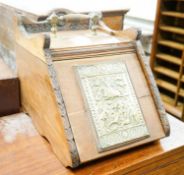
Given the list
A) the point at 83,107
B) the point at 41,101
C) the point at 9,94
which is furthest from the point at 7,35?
the point at 83,107

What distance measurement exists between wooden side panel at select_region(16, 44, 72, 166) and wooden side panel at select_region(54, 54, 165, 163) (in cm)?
4

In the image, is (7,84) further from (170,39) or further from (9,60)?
(170,39)

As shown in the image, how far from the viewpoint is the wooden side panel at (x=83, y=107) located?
79 centimetres

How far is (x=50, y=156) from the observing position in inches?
33.4

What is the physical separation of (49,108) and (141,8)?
2657mm

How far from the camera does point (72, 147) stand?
2.51 feet

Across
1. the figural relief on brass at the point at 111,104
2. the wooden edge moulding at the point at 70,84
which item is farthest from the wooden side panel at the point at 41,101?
→ the figural relief on brass at the point at 111,104

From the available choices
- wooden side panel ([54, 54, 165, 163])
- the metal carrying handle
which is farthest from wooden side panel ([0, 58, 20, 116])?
wooden side panel ([54, 54, 165, 163])

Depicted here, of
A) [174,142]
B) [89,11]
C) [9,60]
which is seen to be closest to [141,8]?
[89,11]

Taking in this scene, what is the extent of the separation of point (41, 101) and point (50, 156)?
192 mm

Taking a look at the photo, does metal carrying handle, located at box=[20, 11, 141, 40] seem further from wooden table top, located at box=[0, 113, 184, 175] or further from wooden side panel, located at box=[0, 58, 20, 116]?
wooden table top, located at box=[0, 113, 184, 175]

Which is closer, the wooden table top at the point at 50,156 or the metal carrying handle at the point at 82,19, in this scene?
the wooden table top at the point at 50,156

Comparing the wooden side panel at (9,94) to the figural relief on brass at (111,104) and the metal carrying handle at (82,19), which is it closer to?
the metal carrying handle at (82,19)

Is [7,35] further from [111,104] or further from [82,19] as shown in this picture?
[111,104]
